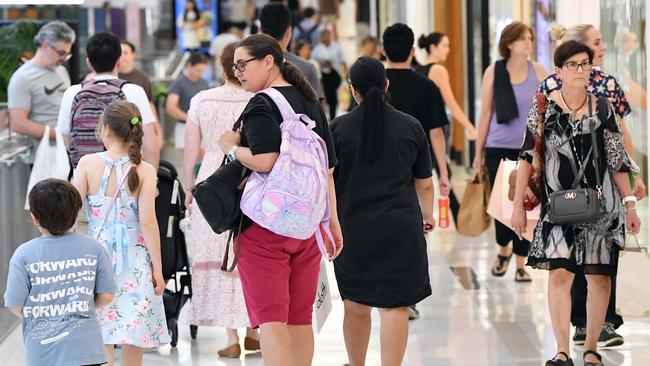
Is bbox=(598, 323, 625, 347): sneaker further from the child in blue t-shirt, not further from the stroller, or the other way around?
the child in blue t-shirt

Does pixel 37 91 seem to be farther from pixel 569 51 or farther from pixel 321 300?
pixel 569 51

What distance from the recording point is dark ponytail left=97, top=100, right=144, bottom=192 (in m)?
5.74

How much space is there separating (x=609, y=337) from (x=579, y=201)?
1.31 m

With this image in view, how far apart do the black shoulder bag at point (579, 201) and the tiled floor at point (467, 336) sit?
964 mm

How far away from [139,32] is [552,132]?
16735 millimetres

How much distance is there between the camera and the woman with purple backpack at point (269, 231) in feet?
17.1

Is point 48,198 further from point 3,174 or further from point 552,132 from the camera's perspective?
point 3,174

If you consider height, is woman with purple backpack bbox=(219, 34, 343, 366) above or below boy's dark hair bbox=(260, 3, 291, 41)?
below

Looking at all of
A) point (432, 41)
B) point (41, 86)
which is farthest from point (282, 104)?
point (432, 41)

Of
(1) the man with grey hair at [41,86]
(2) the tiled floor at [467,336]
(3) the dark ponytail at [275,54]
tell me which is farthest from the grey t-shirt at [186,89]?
(3) the dark ponytail at [275,54]

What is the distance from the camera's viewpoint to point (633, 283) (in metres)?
6.40

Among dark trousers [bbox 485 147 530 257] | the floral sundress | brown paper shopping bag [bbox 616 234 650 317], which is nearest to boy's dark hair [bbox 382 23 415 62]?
dark trousers [bbox 485 147 530 257]

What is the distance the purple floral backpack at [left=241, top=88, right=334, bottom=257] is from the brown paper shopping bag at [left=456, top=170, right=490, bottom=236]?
3.74 m

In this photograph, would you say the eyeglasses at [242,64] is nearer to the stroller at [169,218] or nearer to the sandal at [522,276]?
the stroller at [169,218]
